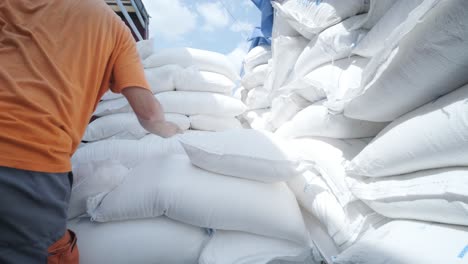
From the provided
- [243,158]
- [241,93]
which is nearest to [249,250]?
[243,158]

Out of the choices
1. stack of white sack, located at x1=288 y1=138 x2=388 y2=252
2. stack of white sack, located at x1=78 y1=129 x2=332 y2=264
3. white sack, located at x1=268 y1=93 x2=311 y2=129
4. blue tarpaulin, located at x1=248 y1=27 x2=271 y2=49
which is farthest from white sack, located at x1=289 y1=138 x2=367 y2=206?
blue tarpaulin, located at x1=248 y1=27 x2=271 y2=49

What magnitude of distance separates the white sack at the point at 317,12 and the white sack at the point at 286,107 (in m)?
0.31

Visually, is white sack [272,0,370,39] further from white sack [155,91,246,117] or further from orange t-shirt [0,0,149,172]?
orange t-shirt [0,0,149,172]

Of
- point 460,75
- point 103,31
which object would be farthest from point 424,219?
point 103,31

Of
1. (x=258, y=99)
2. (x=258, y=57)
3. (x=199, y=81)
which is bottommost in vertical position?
(x=258, y=99)

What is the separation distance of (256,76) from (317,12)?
2.20 feet

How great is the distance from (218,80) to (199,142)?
32.0 inches

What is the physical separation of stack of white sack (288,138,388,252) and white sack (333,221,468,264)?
7 centimetres

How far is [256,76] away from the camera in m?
1.70

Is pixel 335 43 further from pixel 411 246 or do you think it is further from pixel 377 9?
pixel 411 246

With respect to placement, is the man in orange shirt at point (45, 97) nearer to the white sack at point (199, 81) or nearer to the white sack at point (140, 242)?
the white sack at point (140, 242)

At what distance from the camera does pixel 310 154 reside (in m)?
0.83

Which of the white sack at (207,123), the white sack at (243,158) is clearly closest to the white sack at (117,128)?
the white sack at (207,123)

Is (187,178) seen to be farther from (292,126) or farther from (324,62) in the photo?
(324,62)
